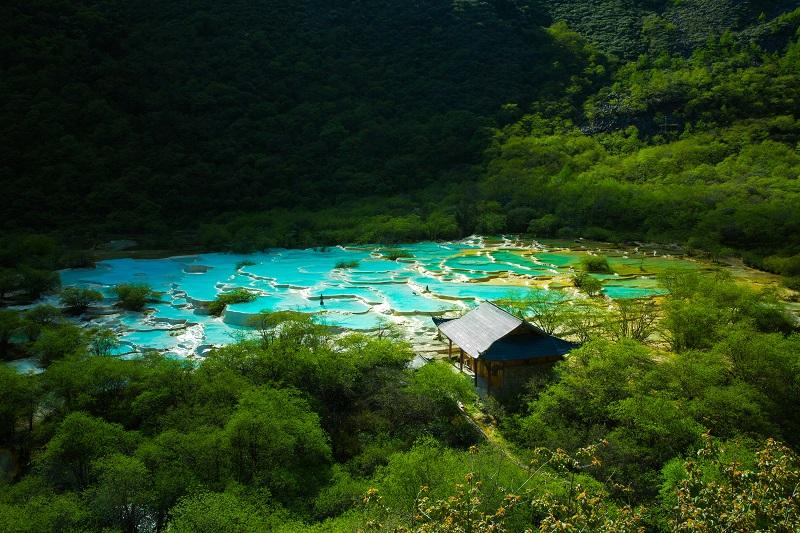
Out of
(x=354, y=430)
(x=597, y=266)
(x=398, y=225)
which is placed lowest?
(x=597, y=266)

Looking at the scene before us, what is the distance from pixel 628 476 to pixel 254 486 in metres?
7.10

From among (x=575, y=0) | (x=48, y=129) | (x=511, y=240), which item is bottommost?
(x=511, y=240)

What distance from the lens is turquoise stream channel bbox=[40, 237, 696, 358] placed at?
70.6 ft

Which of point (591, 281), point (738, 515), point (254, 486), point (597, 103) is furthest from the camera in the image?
point (597, 103)

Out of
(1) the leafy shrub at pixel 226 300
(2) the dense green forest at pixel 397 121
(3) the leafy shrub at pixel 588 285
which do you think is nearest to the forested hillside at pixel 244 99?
(2) the dense green forest at pixel 397 121

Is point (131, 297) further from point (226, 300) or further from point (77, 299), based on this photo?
point (226, 300)

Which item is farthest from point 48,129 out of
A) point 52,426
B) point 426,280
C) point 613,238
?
point 613,238

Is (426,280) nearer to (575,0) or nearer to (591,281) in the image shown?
(591,281)

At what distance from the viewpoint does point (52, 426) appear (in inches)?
473

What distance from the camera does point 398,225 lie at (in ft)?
142

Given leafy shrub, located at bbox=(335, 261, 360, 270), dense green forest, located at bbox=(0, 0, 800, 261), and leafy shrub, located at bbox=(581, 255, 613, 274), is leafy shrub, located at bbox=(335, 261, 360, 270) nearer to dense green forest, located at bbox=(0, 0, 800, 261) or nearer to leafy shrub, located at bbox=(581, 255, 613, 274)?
dense green forest, located at bbox=(0, 0, 800, 261)

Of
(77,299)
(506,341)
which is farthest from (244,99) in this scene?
(506,341)

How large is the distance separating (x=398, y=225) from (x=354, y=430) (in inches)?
1219

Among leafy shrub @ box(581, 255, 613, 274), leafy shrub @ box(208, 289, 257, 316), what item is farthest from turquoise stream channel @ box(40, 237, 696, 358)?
leafy shrub @ box(581, 255, 613, 274)
